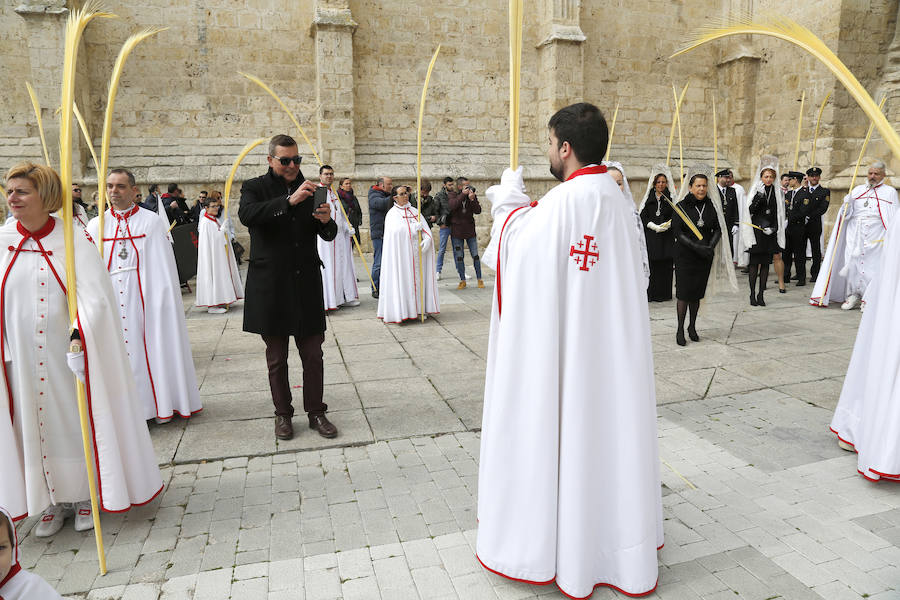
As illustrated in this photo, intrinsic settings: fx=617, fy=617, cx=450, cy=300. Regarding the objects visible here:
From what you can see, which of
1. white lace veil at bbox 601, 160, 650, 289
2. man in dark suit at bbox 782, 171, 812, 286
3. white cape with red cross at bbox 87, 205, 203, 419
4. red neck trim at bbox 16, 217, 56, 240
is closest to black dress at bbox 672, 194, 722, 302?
white lace veil at bbox 601, 160, 650, 289

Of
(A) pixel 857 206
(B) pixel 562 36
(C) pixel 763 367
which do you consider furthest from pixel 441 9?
(C) pixel 763 367

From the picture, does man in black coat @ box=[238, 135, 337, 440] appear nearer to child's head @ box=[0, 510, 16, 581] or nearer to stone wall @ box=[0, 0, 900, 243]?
child's head @ box=[0, 510, 16, 581]

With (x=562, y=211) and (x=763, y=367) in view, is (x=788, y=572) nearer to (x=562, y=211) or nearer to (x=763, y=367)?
(x=562, y=211)

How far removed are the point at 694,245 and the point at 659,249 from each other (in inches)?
103

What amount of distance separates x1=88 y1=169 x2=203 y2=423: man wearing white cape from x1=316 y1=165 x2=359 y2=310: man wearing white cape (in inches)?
159

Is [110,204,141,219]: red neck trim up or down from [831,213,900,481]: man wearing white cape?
up

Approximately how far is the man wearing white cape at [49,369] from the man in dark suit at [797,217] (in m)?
10.2

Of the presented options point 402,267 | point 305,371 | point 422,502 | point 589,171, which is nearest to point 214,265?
point 402,267

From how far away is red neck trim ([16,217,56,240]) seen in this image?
3088 millimetres

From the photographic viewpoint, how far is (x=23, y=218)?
3.02 metres

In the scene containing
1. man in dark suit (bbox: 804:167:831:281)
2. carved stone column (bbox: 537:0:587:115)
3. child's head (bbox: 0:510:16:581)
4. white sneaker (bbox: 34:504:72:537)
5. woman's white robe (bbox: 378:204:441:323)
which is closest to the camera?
child's head (bbox: 0:510:16:581)

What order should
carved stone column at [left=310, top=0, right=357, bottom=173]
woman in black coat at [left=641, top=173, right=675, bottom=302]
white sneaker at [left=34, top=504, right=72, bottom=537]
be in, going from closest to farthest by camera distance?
white sneaker at [left=34, top=504, right=72, bottom=537]
woman in black coat at [left=641, top=173, right=675, bottom=302]
carved stone column at [left=310, top=0, right=357, bottom=173]

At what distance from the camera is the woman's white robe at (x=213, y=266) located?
9320 millimetres

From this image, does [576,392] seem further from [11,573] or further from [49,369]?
[49,369]
